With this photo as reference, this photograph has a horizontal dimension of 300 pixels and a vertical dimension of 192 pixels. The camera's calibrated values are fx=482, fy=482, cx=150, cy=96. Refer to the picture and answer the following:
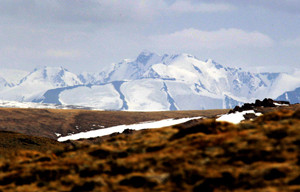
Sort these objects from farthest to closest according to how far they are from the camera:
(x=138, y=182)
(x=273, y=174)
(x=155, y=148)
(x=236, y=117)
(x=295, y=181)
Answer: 1. (x=236, y=117)
2. (x=155, y=148)
3. (x=138, y=182)
4. (x=273, y=174)
5. (x=295, y=181)

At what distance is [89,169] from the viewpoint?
2295 cm

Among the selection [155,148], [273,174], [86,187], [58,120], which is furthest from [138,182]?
[58,120]

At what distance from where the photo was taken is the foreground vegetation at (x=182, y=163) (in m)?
19.2

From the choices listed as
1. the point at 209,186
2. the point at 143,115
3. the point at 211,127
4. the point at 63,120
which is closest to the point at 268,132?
the point at 211,127

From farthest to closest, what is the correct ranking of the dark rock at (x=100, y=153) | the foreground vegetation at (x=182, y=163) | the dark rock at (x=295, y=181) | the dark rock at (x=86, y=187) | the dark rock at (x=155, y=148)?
the dark rock at (x=100, y=153), the dark rock at (x=155, y=148), the dark rock at (x=86, y=187), the foreground vegetation at (x=182, y=163), the dark rock at (x=295, y=181)

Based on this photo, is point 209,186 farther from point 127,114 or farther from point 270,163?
point 127,114

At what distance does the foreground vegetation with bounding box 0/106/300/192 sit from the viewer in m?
19.2

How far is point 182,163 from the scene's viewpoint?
70.2 feet

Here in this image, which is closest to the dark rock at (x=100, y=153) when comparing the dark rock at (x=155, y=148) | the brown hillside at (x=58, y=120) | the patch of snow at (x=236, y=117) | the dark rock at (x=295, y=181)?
the dark rock at (x=155, y=148)

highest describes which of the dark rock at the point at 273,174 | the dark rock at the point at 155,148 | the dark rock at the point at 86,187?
the dark rock at the point at 155,148

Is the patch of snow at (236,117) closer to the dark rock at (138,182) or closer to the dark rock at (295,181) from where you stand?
the dark rock at (138,182)

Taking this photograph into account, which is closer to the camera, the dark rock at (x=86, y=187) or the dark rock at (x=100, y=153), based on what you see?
the dark rock at (x=86, y=187)

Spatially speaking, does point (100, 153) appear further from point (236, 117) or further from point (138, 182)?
point (236, 117)

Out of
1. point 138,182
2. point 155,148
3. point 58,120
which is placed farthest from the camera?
point 58,120
